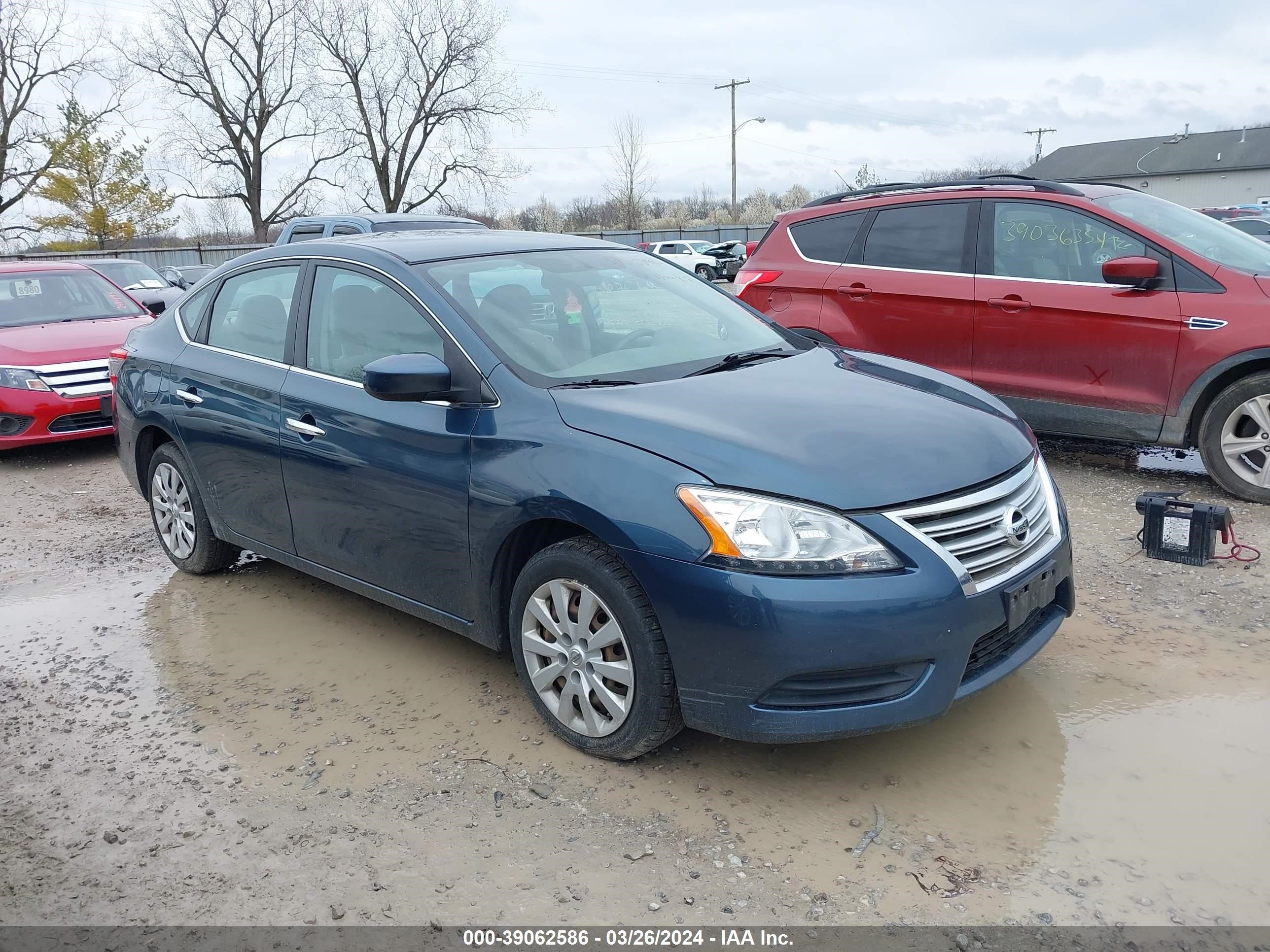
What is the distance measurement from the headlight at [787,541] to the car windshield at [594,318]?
2.90 ft

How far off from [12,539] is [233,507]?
97.5 inches

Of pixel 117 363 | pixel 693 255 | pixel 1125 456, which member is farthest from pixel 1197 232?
pixel 693 255

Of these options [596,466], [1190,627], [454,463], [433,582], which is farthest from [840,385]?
[1190,627]

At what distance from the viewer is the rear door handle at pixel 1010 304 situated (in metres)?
6.33

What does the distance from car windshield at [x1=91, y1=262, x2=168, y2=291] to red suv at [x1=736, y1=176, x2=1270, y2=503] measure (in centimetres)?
1203

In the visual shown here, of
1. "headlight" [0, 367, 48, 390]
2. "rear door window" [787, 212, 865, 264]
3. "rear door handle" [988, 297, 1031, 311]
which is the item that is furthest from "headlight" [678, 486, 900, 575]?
"headlight" [0, 367, 48, 390]

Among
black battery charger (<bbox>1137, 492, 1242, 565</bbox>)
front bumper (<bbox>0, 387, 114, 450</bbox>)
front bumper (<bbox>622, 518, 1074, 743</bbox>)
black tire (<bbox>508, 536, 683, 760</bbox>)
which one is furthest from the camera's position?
front bumper (<bbox>0, 387, 114, 450</bbox>)

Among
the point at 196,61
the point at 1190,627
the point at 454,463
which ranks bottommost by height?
the point at 1190,627

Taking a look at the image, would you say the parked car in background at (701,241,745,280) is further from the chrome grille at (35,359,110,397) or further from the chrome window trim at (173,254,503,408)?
the chrome window trim at (173,254,503,408)

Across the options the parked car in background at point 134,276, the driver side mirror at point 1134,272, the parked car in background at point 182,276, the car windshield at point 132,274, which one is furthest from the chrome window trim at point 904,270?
the car windshield at point 132,274

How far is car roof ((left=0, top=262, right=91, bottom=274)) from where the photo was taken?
9.30 m

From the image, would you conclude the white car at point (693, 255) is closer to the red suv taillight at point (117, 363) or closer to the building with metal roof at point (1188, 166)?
the red suv taillight at point (117, 363)

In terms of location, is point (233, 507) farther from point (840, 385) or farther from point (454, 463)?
point (840, 385)

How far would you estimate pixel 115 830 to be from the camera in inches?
121
